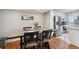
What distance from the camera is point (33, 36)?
4.49 ft

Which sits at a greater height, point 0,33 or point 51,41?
point 0,33

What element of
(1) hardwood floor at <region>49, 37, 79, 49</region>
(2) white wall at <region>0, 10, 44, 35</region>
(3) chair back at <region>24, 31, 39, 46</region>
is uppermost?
(2) white wall at <region>0, 10, 44, 35</region>

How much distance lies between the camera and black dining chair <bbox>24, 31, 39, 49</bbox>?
4.39ft

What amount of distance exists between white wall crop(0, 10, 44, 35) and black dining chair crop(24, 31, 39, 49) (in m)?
0.14

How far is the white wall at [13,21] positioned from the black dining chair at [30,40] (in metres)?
0.14

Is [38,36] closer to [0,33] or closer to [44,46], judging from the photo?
[44,46]

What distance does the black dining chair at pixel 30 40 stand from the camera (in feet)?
4.39

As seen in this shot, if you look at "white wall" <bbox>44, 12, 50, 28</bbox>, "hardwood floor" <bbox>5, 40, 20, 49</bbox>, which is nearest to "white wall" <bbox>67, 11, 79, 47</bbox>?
"white wall" <bbox>44, 12, 50, 28</bbox>

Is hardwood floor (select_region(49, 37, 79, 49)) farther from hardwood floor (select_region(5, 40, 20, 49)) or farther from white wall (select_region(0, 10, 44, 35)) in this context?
hardwood floor (select_region(5, 40, 20, 49))

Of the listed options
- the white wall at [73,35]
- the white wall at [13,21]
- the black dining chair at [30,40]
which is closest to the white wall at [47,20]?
the white wall at [13,21]

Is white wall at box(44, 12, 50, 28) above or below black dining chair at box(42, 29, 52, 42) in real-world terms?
above
